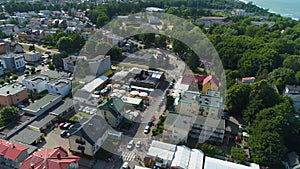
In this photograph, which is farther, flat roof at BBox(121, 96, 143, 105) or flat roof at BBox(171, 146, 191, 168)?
flat roof at BBox(121, 96, 143, 105)

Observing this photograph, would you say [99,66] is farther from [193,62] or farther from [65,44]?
[193,62]

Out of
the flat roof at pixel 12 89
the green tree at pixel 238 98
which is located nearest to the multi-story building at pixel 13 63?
the flat roof at pixel 12 89

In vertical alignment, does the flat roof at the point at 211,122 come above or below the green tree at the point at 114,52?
below

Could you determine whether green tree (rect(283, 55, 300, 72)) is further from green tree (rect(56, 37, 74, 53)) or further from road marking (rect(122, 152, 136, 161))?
green tree (rect(56, 37, 74, 53))

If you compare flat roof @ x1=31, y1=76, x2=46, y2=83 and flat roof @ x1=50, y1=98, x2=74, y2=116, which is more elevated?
flat roof @ x1=31, y1=76, x2=46, y2=83

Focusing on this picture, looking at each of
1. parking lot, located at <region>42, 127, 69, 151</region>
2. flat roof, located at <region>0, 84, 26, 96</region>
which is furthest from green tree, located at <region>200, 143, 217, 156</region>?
flat roof, located at <region>0, 84, 26, 96</region>

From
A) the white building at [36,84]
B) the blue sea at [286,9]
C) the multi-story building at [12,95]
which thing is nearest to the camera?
the multi-story building at [12,95]

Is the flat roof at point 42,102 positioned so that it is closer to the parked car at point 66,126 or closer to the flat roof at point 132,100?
the parked car at point 66,126
